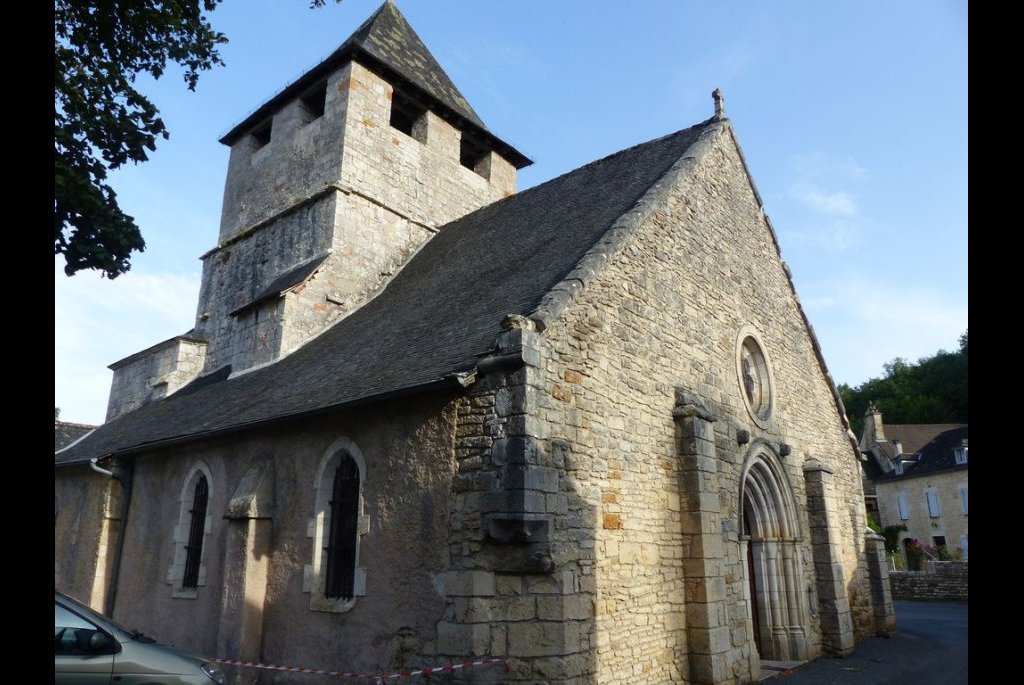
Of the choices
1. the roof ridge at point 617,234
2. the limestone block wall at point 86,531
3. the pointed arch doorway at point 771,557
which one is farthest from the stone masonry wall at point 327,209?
the pointed arch doorway at point 771,557

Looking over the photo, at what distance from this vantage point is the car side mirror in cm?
490

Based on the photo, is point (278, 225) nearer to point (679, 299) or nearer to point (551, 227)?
point (551, 227)

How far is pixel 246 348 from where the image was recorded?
13500mm

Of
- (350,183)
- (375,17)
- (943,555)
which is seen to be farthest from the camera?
(943,555)

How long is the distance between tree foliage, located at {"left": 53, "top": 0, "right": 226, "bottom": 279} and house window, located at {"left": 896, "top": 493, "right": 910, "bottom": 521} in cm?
3653

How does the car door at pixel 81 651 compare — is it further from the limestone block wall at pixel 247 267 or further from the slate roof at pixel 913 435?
the slate roof at pixel 913 435

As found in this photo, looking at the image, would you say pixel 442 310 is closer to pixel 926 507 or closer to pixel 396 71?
pixel 396 71

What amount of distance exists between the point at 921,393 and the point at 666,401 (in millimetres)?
49268

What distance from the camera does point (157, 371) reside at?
15.9m

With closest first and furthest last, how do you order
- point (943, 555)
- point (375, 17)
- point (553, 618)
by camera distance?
point (553, 618) → point (375, 17) → point (943, 555)

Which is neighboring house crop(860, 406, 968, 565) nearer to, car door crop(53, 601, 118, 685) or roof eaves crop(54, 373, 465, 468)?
roof eaves crop(54, 373, 465, 468)

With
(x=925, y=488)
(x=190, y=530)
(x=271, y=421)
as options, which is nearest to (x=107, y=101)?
(x=271, y=421)
